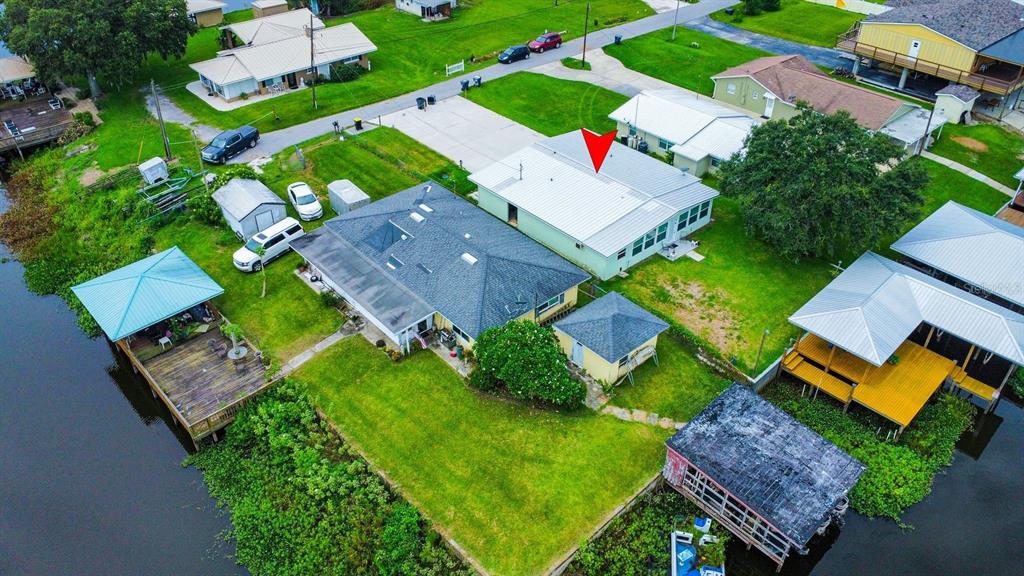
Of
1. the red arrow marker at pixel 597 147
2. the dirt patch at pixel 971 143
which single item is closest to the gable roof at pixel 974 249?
the dirt patch at pixel 971 143

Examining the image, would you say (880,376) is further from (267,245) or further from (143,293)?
(143,293)

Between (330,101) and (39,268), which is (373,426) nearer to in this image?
(39,268)

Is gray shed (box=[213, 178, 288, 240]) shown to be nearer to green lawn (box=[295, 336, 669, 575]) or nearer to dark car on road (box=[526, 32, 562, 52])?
green lawn (box=[295, 336, 669, 575])

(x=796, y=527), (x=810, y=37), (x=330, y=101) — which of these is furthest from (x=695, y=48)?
(x=796, y=527)

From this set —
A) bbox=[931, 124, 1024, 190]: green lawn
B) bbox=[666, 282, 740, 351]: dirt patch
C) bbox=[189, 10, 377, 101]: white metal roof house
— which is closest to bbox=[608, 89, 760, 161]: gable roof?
bbox=[666, 282, 740, 351]: dirt patch

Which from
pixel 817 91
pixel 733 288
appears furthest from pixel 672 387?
pixel 817 91
